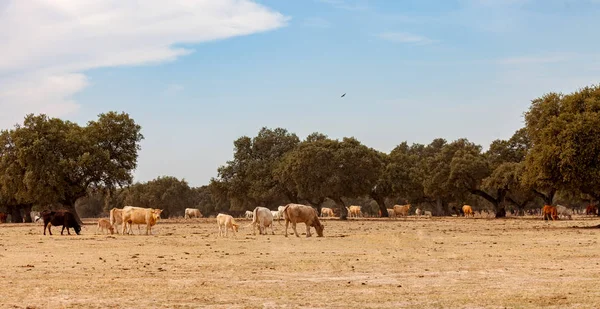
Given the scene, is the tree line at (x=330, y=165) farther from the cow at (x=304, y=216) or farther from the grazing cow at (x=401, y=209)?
the cow at (x=304, y=216)

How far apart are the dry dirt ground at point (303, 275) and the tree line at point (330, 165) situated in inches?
585

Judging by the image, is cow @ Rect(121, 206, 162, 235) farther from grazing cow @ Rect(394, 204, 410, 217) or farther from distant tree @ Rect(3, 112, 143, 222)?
grazing cow @ Rect(394, 204, 410, 217)

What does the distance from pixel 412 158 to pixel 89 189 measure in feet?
146

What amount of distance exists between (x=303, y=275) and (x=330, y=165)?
201ft

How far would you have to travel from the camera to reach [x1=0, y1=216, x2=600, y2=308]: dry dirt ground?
45.7 feet

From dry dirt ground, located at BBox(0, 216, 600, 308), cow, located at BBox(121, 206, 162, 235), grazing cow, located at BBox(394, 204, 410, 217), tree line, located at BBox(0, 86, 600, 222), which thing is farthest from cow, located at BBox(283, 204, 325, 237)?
grazing cow, located at BBox(394, 204, 410, 217)

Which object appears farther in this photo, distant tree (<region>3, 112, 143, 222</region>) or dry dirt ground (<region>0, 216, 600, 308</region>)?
distant tree (<region>3, 112, 143, 222</region>)

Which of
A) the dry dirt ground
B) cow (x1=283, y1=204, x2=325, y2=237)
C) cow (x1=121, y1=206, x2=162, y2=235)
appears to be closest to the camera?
the dry dirt ground

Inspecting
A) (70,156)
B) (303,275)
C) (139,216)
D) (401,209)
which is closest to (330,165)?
(401,209)

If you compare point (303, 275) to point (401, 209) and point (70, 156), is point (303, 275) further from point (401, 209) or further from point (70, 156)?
point (401, 209)

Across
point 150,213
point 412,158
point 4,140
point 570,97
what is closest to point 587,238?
point 570,97

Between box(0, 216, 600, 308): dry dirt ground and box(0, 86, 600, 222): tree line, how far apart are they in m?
14.8

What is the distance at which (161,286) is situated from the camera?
53.1 feet

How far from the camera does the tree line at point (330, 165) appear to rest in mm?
43875
